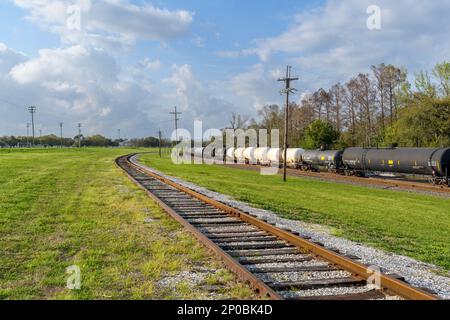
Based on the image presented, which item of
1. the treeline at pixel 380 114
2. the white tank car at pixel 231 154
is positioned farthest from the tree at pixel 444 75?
the white tank car at pixel 231 154

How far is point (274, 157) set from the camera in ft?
177

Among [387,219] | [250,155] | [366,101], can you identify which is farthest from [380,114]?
[387,219]

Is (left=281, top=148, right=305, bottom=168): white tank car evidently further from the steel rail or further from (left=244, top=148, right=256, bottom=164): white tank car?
the steel rail

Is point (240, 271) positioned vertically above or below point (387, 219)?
above

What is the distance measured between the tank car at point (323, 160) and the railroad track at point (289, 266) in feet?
105

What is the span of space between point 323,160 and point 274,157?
10966 mm

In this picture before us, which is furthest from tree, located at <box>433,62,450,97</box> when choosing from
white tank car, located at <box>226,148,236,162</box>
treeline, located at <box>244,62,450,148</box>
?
white tank car, located at <box>226,148,236,162</box>

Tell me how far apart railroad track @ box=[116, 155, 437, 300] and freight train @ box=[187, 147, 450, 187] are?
75.8 feet

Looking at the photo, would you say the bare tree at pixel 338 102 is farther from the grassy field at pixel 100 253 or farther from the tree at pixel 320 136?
the grassy field at pixel 100 253

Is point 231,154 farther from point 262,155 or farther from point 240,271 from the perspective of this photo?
point 240,271
